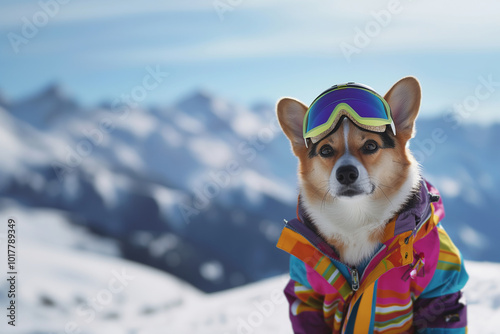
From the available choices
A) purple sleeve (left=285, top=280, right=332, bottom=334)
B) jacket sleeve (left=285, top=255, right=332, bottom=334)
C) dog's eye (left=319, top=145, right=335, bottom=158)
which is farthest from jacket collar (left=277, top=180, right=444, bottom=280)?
dog's eye (left=319, top=145, right=335, bottom=158)

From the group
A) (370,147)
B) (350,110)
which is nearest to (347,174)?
(370,147)

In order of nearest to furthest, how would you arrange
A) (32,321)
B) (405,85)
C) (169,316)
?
1. (405,85)
2. (32,321)
3. (169,316)

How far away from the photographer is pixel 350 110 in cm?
279

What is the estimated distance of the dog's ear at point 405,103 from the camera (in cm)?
294

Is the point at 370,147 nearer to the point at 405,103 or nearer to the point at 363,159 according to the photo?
the point at 363,159

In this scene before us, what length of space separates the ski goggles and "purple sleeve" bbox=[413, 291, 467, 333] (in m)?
1.07

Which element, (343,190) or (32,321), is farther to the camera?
(32,321)

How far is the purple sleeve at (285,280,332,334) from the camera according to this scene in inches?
120

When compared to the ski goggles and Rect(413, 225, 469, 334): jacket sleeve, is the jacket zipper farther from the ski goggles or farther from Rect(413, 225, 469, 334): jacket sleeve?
the ski goggles

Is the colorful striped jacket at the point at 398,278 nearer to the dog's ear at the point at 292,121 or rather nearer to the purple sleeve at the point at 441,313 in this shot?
the purple sleeve at the point at 441,313

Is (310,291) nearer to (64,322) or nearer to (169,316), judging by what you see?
(169,316)

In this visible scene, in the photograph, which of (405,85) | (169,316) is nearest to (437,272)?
(405,85)

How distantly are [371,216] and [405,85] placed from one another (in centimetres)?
84

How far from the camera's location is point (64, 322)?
4797 mm
